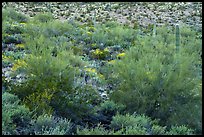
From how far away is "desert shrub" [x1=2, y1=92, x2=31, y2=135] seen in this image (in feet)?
24.6

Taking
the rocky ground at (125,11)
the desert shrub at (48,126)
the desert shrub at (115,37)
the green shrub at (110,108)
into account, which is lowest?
the rocky ground at (125,11)

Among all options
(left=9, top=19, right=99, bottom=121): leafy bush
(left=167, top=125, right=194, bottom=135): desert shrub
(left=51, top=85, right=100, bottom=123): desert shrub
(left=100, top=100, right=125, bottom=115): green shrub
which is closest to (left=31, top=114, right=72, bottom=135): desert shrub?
(left=9, top=19, right=99, bottom=121): leafy bush

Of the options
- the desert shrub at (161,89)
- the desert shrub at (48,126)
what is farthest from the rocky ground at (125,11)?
the desert shrub at (48,126)

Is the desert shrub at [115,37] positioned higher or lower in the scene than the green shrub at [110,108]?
lower

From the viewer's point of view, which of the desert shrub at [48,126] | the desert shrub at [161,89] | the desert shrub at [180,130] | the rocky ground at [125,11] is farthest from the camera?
the rocky ground at [125,11]

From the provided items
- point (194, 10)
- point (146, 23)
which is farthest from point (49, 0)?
point (194, 10)

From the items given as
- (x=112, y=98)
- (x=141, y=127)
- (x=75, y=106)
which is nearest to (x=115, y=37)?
(x=112, y=98)

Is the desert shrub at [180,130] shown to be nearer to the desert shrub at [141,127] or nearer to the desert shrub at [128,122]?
the desert shrub at [141,127]

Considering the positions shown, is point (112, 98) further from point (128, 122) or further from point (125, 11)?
point (125, 11)

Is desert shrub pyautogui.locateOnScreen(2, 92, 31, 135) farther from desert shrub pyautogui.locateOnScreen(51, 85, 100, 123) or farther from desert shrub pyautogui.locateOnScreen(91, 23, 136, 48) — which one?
desert shrub pyautogui.locateOnScreen(91, 23, 136, 48)

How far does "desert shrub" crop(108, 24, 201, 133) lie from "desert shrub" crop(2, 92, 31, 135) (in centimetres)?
263

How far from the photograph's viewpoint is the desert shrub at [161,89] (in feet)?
30.9

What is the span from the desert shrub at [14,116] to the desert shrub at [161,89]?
103 inches

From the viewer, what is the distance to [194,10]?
112 feet
